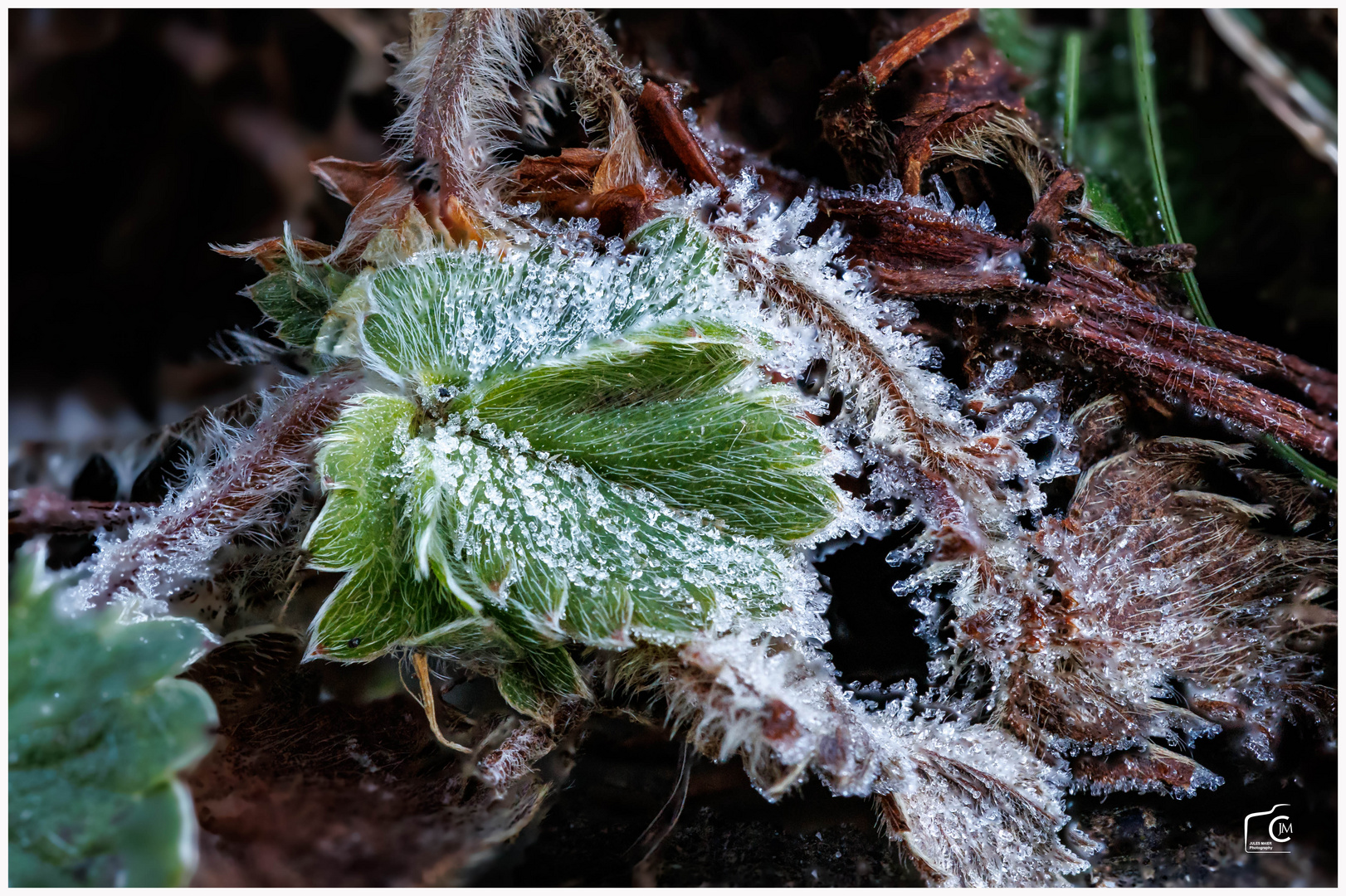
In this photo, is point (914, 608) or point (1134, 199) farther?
point (1134, 199)

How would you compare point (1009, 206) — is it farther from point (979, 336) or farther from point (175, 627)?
point (175, 627)

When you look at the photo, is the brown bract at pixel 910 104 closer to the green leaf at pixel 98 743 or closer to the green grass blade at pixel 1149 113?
the green grass blade at pixel 1149 113

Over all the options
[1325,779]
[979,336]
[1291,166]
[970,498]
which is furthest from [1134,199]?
[1325,779]

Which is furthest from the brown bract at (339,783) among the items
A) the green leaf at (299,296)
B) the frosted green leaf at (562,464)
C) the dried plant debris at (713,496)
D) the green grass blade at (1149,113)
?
the green grass blade at (1149,113)

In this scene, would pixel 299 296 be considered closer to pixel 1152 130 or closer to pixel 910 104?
pixel 910 104

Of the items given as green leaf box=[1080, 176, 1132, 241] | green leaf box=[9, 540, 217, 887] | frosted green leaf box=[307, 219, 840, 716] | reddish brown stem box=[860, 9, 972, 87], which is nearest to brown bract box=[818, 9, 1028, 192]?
reddish brown stem box=[860, 9, 972, 87]

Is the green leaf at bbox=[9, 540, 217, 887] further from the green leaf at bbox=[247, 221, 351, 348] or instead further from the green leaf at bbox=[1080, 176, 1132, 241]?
the green leaf at bbox=[1080, 176, 1132, 241]

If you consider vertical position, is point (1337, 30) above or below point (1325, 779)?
above
